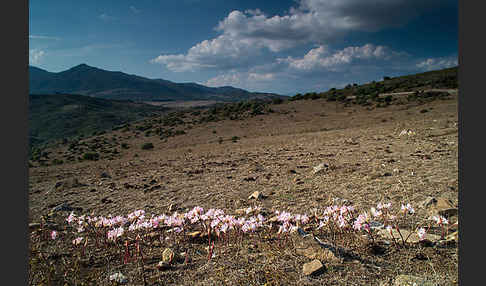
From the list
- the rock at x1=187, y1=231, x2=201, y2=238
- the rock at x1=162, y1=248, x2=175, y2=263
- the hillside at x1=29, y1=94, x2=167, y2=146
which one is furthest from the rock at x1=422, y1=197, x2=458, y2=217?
the hillside at x1=29, y1=94, x2=167, y2=146

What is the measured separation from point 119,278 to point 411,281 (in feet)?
9.25

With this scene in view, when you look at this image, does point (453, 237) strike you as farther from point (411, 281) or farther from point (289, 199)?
point (289, 199)

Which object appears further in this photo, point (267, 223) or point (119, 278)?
point (267, 223)

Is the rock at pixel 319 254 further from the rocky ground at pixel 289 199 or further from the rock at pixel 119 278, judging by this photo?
the rock at pixel 119 278

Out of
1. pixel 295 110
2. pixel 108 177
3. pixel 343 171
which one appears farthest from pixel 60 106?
pixel 343 171

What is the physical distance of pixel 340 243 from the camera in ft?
10.1

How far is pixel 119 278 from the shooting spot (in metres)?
2.62

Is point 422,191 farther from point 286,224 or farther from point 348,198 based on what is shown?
point 286,224

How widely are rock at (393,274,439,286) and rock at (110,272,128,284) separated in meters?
2.63

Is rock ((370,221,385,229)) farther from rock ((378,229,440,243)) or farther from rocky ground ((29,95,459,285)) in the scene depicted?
rocky ground ((29,95,459,285))

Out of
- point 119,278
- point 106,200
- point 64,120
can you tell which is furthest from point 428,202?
point 64,120

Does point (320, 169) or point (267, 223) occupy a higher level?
point (320, 169)

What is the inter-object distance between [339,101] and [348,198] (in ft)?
101

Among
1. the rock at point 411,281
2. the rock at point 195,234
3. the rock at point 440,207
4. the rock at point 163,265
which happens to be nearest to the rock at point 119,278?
the rock at point 163,265
